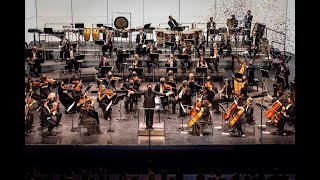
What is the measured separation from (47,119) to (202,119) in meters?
3.96

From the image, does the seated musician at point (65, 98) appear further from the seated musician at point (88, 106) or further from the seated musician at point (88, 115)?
the seated musician at point (88, 115)

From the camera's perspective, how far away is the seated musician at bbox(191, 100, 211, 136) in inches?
568

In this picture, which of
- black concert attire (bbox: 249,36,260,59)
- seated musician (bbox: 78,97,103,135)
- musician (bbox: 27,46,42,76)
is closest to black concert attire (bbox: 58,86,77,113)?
seated musician (bbox: 78,97,103,135)

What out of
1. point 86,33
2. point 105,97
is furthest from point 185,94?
point 86,33

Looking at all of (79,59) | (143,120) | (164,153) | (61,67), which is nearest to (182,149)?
(164,153)

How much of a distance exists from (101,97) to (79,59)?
3.63 metres

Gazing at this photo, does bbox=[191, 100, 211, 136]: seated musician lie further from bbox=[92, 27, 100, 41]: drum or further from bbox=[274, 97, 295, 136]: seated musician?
bbox=[92, 27, 100, 41]: drum

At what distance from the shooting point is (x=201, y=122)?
14633 mm

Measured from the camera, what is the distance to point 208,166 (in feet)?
46.2

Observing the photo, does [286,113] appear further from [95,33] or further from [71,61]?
[95,33]

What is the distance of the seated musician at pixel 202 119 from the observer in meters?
14.4

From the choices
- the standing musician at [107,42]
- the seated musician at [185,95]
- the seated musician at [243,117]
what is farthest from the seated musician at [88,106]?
the standing musician at [107,42]

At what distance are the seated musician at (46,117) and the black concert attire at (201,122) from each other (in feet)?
11.7
